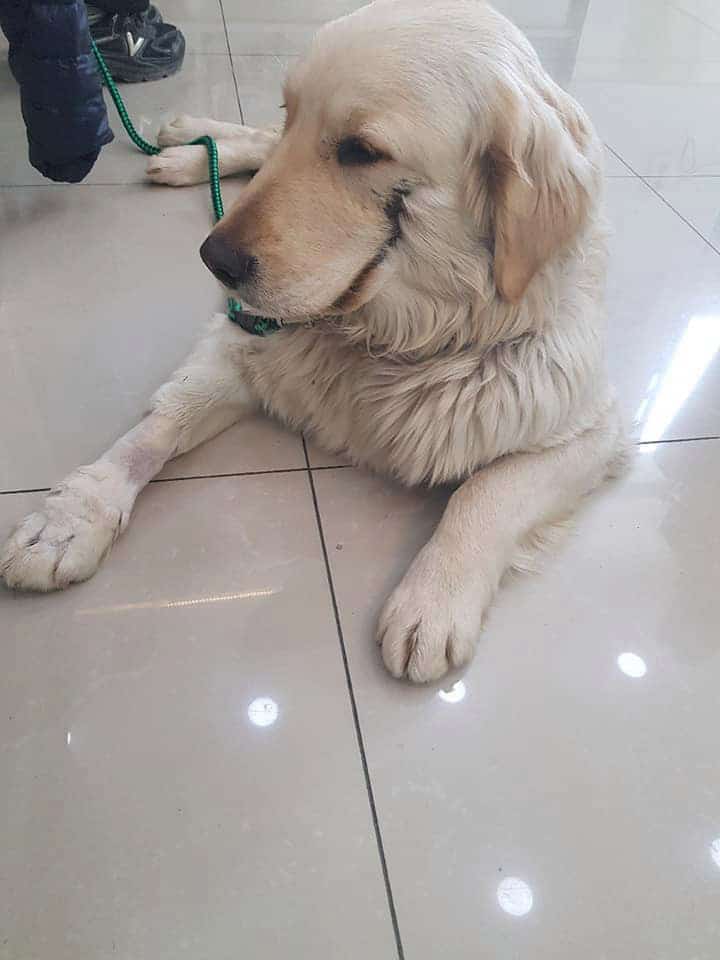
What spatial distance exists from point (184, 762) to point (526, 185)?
2.77 ft

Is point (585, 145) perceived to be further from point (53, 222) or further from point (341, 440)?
point (53, 222)

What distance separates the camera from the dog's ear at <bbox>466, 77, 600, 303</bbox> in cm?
87

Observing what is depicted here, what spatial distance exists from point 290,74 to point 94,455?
2.25ft

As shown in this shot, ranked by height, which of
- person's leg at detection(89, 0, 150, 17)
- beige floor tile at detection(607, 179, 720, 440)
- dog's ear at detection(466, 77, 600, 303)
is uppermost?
dog's ear at detection(466, 77, 600, 303)

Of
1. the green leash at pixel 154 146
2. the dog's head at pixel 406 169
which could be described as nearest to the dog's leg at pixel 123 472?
the green leash at pixel 154 146

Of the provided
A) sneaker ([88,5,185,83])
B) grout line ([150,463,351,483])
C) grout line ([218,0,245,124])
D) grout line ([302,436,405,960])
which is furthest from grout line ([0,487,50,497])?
sneaker ([88,5,185,83])

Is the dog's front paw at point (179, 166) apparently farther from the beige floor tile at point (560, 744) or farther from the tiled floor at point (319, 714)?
the beige floor tile at point (560, 744)

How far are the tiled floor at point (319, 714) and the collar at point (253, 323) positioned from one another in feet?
0.57

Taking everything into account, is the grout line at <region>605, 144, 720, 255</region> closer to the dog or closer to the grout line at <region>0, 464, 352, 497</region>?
the dog

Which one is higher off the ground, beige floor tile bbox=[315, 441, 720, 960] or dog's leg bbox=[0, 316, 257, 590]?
dog's leg bbox=[0, 316, 257, 590]

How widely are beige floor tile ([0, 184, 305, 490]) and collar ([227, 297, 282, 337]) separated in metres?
0.17

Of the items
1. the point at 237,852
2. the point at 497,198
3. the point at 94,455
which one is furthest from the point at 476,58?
the point at 237,852

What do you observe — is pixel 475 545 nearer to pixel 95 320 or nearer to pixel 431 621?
pixel 431 621

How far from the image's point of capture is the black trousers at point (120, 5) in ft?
7.48
